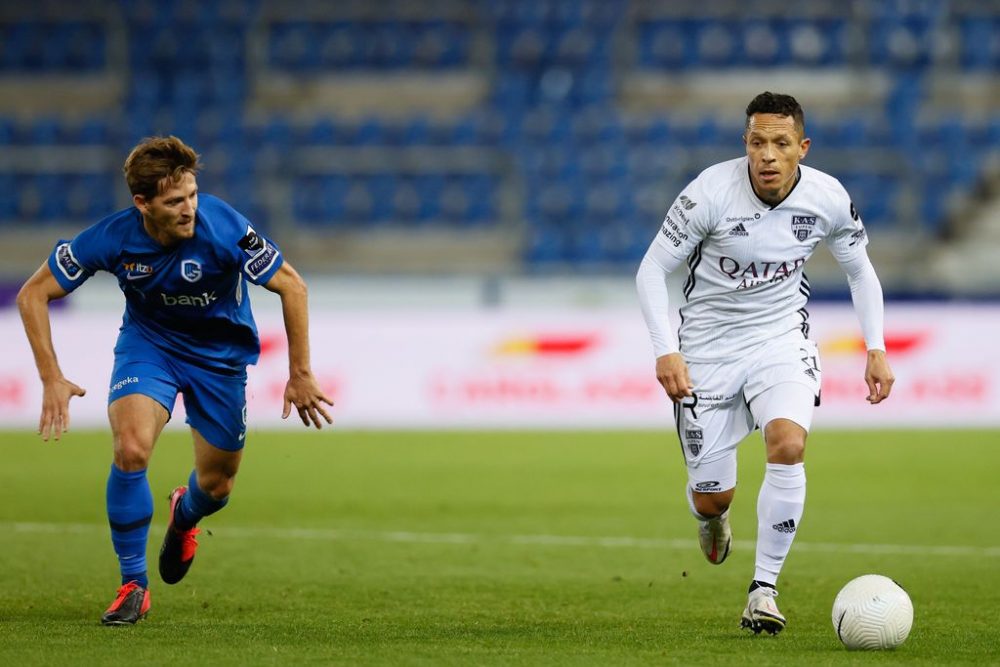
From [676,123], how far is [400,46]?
4445 millimetres

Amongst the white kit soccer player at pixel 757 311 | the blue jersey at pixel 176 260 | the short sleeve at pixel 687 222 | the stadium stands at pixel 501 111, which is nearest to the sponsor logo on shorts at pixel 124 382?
the blue jersey at pixel 176 260

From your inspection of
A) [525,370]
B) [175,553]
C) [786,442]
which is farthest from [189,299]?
[525,370]

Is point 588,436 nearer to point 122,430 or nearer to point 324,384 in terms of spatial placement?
point 324,384

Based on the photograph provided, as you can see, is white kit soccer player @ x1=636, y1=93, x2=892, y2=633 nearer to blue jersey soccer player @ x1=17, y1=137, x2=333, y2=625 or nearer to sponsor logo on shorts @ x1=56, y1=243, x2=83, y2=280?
blue jersey soccer player @ x1=17, y1=137, x2=333, y2=625

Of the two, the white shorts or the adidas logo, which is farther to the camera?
the white shorts

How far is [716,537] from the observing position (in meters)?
7.18

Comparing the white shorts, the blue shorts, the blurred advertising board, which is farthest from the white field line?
the blurred advertising board

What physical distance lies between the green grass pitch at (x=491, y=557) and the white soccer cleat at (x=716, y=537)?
0.70 feet

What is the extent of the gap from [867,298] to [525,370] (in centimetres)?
964

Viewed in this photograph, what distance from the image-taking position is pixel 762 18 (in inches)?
941

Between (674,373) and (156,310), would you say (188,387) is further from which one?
(674,373)

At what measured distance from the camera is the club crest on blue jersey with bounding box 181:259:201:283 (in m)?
6.46

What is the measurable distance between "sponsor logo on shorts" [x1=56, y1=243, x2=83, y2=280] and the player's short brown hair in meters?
0.42

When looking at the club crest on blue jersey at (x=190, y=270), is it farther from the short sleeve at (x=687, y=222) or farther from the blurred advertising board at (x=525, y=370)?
the blurred advertising board at (x=525, y=370)
